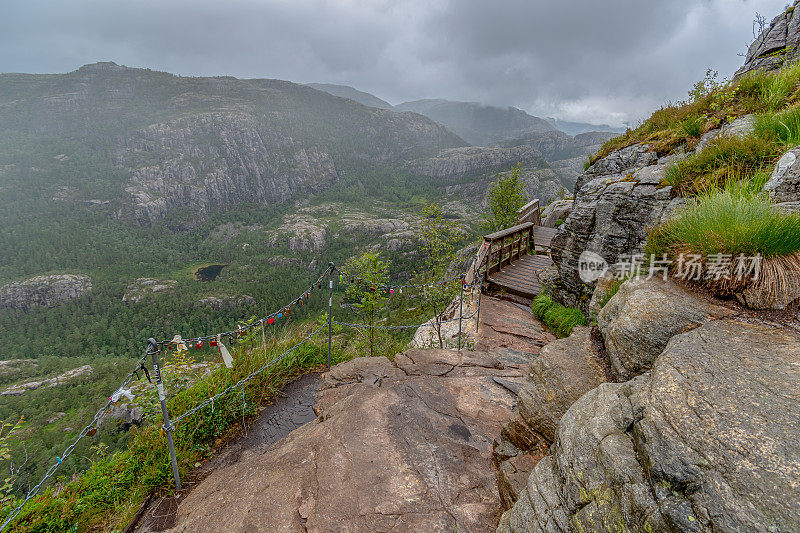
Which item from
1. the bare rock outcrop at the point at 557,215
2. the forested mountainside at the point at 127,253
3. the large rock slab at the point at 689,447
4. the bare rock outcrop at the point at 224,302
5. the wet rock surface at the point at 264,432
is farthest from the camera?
the bare rock outcrop at the point at 224,302

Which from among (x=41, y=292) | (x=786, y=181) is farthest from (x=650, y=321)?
(x=41, y=292)

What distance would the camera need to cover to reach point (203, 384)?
6.12 metres

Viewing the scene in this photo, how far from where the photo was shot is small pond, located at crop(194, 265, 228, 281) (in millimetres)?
128750

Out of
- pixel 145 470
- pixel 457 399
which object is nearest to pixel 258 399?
pixel 145 470

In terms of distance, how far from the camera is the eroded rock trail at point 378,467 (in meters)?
3.51

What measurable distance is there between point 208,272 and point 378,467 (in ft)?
504

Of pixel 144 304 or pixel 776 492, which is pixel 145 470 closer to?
pixel 776 492

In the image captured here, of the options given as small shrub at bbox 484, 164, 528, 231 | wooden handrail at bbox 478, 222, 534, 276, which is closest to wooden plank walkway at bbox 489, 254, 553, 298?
wooden handrail at bbox 478, 222, 534, 276

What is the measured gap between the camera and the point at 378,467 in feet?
13.4

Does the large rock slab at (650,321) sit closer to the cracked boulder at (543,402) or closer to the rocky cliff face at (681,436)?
the rocky cliff face at (681,436)

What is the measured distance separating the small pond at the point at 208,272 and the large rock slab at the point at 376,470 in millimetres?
140840

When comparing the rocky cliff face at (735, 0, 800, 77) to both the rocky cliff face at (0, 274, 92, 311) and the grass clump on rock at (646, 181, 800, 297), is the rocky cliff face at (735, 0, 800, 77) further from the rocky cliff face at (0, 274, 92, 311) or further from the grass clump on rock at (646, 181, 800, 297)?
the rocky cliff face at (0, 274, 92, 311)

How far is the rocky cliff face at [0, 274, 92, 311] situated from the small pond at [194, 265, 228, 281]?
32962 mm

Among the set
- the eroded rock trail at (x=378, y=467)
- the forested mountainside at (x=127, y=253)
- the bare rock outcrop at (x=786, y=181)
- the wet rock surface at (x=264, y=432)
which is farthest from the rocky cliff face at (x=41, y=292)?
the bare rock outcrop at (x=786, y=181)
